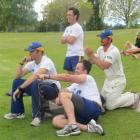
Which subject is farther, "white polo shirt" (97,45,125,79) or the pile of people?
"white polo shirt" (97,45,125,79)

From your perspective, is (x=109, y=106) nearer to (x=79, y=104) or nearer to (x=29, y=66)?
Result: (x=79, y=104)

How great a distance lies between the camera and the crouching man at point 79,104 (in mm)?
7074

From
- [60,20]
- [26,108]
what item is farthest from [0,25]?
[26,108]

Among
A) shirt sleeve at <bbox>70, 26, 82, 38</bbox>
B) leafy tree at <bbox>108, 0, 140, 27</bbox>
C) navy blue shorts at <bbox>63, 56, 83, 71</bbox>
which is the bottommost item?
navy blue shorts at <bbox>63, 56, 83, 71</bbox>

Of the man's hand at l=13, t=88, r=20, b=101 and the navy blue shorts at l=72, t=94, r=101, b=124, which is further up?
the man's hand at l=13, t=88, r=20, b=101

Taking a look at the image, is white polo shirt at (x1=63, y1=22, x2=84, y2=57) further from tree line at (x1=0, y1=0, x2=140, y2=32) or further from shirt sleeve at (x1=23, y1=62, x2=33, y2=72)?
tree line at (x1=0, y1=0, x2=140, y2=32)

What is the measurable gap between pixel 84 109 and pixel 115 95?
148 cm

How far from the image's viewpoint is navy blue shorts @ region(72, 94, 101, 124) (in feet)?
23.6

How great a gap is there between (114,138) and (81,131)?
1.82 feet

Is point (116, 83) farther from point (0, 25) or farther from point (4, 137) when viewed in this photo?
point (0, 25)

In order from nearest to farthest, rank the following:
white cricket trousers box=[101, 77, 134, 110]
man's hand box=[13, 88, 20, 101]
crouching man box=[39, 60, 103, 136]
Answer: crouching man box=[39, 60, 103, 136] < man's hand box=[13, 88, 20, 101] < white cricket trousers box=[101, 77, 134, 110]

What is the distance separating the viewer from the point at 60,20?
7538cm

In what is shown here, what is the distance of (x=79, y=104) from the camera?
284 inches

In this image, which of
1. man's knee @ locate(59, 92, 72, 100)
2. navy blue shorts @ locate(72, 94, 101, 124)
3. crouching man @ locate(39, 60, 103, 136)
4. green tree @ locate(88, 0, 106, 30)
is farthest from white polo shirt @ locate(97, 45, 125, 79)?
green tree @ locate(88, 0, 106, 30)
